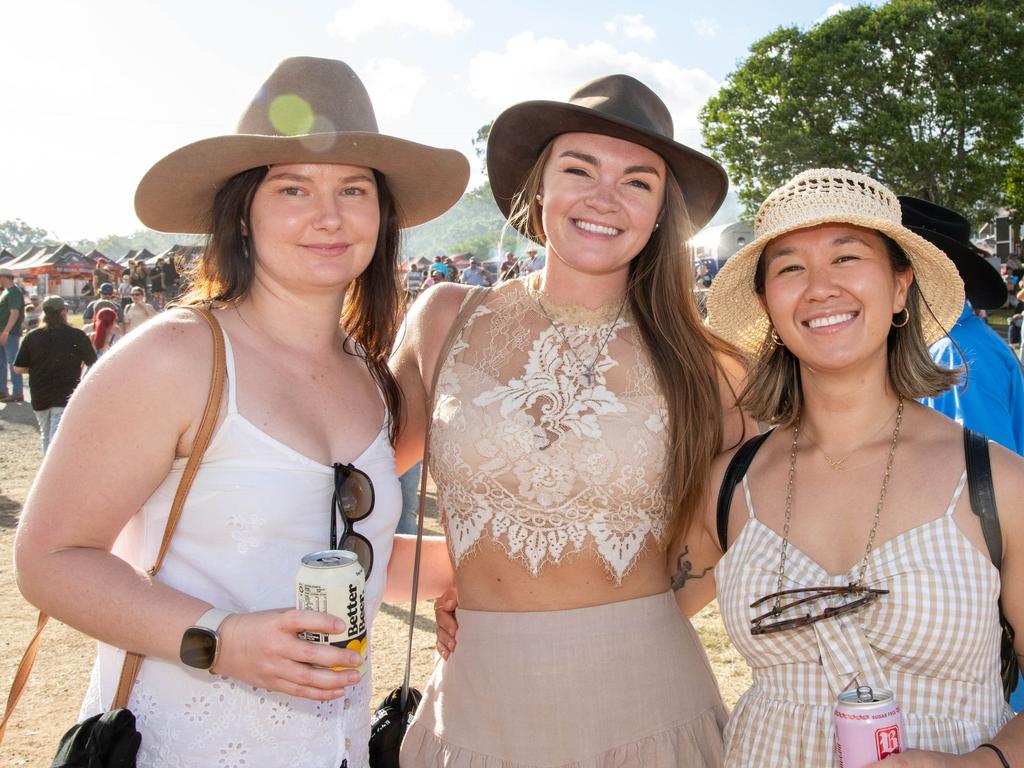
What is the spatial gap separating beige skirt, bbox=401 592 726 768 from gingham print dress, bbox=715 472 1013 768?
0.32 metres

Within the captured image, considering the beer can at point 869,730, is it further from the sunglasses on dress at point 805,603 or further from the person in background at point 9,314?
the person in background at point 9,314

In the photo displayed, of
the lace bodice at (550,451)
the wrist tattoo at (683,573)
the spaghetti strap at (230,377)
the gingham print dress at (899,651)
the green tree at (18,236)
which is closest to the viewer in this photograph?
the gingham print dress at (899,651)

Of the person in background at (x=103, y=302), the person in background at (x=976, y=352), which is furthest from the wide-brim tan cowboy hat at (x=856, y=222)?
the person in background at (x=103, y=302)

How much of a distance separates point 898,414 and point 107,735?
199 cm

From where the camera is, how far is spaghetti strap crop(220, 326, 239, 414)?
1861 mm

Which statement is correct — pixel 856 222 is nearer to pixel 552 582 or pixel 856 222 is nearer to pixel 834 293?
pixel 834 293

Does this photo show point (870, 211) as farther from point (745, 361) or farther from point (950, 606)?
point (950, 606)

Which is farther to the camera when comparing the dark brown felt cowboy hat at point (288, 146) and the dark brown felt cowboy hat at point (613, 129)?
the dark brown felt cowboy hat at point (613, 129)

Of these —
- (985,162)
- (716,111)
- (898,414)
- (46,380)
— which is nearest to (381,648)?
(898,414)

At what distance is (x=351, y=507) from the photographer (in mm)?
1951

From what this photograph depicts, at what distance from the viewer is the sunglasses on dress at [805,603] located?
5.95 feet

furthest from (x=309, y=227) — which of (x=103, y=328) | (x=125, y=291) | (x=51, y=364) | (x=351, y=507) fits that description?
(x=125, y=291)

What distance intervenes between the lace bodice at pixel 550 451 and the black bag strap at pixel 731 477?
20cm

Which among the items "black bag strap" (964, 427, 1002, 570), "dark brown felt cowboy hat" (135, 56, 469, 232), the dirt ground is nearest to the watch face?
"dark brown felt cowboy hat" (135, 56, 469, 232)
